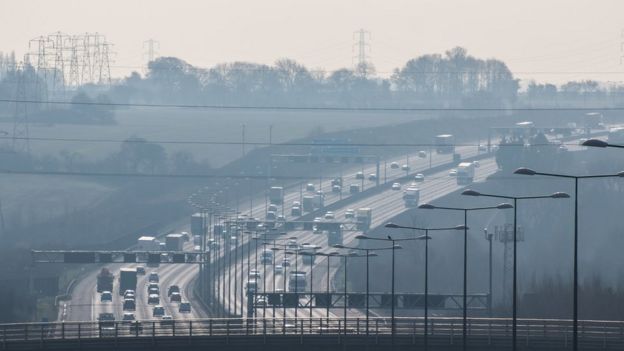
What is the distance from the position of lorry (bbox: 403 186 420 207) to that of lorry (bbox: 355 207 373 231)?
3.40 metres

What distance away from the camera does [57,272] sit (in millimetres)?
129875

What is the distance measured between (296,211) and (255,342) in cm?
9929

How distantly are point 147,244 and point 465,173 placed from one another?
41475mm

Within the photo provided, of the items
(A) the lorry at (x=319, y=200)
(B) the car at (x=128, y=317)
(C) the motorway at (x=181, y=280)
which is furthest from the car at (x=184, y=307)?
(A) the lorry at (x=319, y=200)

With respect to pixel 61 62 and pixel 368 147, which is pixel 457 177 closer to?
pixel 368 147

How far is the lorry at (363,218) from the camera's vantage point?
493 ft

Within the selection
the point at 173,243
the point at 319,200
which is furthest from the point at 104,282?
the point at 319,200

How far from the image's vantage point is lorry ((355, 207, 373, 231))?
150125 millimetres

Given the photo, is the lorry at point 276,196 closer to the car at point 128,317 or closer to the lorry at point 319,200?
the lorry at point 319,200

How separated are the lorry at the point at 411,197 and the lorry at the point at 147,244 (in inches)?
998

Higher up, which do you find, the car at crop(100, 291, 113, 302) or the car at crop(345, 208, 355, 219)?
the car at crop(345, 208, 355, 219)

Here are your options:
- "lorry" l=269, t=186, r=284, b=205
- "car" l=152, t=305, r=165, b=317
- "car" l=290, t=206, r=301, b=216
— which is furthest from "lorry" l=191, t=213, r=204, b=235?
"car" l=152, t=305, r=165, b=317

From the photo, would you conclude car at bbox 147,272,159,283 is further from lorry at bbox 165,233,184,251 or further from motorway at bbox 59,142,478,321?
lorry at bbox 165,233,184,251

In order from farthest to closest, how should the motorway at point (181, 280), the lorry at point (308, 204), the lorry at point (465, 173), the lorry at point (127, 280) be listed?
the lorry at point (465, 173)
the lorry at point (308, 204)
the lorry at point (127, 280)
the motorway at point (181, 280)
